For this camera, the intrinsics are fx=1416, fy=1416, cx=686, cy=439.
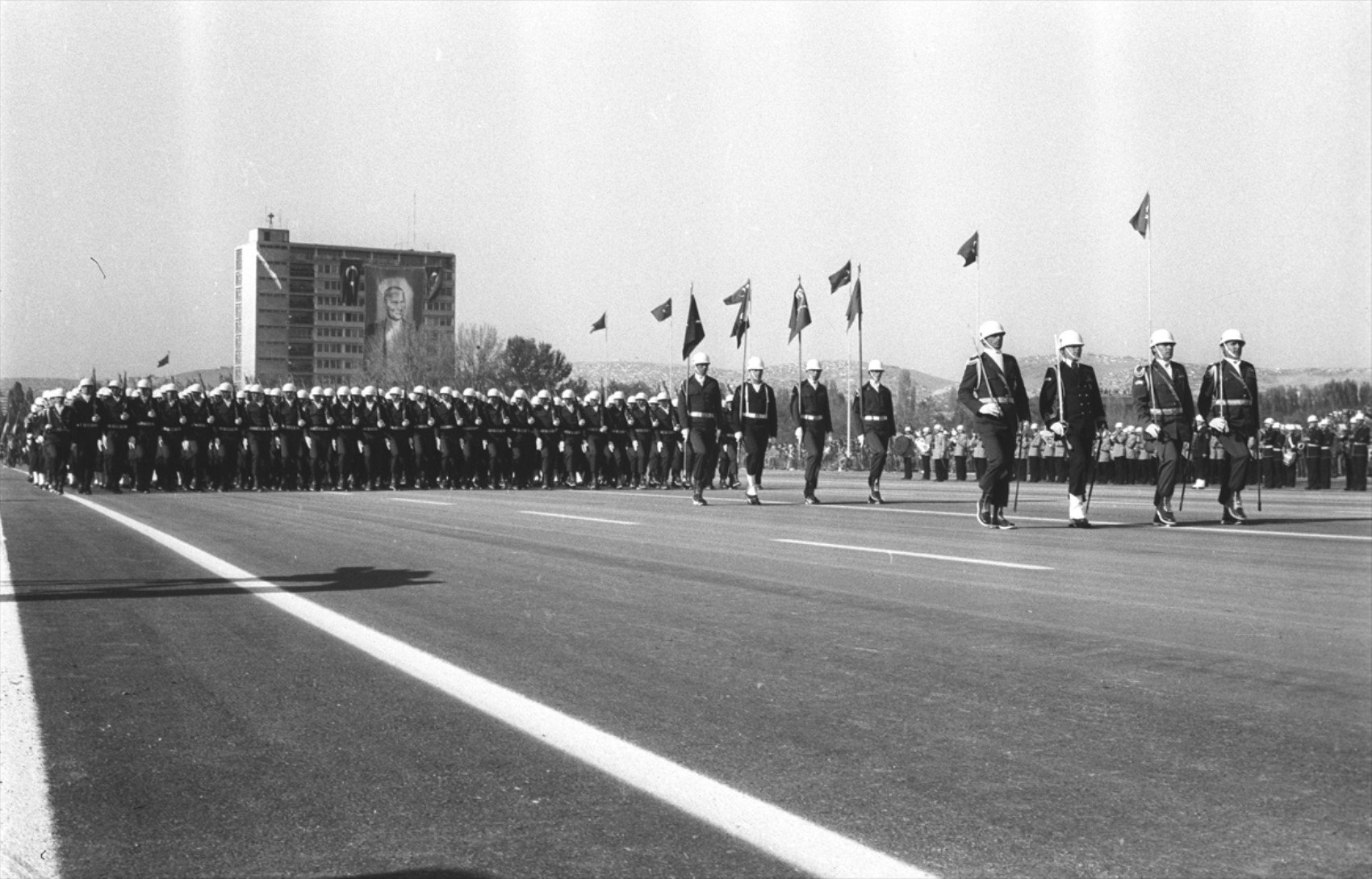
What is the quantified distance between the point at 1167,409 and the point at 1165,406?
0.04 metres

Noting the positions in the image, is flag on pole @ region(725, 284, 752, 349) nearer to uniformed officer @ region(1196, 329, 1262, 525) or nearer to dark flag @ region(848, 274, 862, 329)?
dark flag @ region(848, 274, 862, 329)

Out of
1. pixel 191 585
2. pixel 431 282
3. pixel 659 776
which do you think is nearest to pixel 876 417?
pixel 191 585

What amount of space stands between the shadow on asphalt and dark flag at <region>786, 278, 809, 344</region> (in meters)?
35.4

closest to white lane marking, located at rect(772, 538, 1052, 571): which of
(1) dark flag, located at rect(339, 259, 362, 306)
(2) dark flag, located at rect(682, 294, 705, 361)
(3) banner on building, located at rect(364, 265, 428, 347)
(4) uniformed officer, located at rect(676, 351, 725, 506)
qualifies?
(4) uniformed officer, located at rect(676, 351, 725, 506)

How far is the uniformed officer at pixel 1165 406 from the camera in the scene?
15.8 meters

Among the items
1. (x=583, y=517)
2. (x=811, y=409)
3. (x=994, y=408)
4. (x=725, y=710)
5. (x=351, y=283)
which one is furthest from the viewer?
(x=351, y=283)

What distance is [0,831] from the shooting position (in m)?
4.01

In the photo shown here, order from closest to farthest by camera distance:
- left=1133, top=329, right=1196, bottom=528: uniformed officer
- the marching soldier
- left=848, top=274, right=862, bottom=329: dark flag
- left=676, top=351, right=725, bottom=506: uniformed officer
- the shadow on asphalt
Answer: the shadow on asphalt, left=1133, top=329, right=1196, bottom=528: uniformed officer, left=676, top=351, right=725, bottom=506: uniformed officer, the marching soldier, left=848, top=274, right=862, bottom=329: dark flag

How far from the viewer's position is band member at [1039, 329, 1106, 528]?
602 inches

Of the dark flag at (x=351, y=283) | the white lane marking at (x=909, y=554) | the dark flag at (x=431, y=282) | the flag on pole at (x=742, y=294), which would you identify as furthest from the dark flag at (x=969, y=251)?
the dark flag at (x=431, y=282)

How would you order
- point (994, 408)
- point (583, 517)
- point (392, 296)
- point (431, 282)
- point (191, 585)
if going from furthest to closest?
point (431, 282) → point (392, 296) → point (583, 517) → point (994, 408) → point (191, 585)

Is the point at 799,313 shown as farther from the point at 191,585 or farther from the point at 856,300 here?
the point at 191,585

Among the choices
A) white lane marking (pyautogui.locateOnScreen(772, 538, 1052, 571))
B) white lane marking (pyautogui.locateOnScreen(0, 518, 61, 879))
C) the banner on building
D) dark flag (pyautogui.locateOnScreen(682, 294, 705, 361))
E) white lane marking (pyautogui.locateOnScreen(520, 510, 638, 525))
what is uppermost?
the banner on building

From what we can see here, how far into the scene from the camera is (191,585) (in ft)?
32.1
